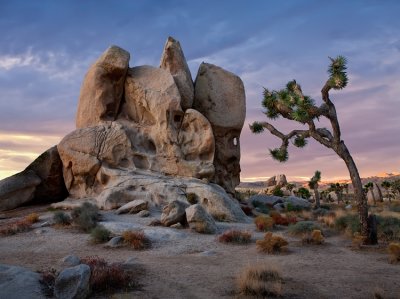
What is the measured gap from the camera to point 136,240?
14.3 metres

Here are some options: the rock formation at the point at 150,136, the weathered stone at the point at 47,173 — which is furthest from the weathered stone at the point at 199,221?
the weathered stone at the point at 47,173

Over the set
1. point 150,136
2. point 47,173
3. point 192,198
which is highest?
point 150,136

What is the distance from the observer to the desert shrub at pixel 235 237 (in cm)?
1532

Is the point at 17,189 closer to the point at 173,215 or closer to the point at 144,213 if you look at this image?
→ the point at 144,213

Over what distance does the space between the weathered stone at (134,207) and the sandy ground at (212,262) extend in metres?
3.93

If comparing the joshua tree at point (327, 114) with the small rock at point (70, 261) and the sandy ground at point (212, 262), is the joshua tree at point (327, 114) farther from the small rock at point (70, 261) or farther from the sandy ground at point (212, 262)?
the small rock at point (70, 261)

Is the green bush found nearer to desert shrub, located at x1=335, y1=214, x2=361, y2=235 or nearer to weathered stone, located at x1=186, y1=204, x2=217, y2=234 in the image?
desert shrub, located at x1=335, y1=214, x2=361, y2=235

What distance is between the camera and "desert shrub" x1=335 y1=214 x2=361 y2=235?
17672mm

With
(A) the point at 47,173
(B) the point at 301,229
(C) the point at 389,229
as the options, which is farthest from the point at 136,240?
(A) the point at 47,173

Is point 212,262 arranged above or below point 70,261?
below

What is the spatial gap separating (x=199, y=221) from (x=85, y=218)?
486 centimetres

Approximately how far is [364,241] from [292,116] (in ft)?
17.4

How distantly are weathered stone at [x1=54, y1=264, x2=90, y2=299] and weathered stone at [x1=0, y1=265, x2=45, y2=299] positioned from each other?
41cm

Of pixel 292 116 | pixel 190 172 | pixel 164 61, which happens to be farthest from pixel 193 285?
pixel 164 61
